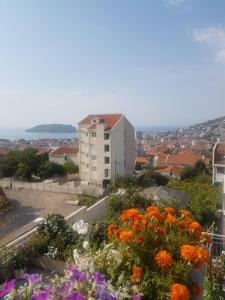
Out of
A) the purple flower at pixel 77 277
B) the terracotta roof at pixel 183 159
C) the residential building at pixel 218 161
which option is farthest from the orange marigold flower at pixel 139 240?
the terracotta roof at pixel 183 159

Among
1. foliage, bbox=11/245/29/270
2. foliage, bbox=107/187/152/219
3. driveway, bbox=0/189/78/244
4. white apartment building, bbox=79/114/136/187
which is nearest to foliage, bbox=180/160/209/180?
white apartment building, bbox=79/114/136/187

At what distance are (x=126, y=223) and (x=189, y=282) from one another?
Result: 2.57 feet

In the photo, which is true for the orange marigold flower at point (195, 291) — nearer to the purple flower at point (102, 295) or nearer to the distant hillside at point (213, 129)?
the purple flower at point (102, 295)

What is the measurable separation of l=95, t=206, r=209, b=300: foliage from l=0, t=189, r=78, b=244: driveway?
10.4 m

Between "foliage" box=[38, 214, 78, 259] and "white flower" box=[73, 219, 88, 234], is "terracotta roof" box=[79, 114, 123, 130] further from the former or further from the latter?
"white flower" box=[73, 219, 88, 234]

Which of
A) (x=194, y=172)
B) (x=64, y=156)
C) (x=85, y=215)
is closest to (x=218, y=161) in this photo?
(x=85, y=215)

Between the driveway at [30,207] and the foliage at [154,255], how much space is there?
34.2ft

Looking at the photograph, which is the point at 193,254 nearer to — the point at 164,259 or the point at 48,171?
the point at 164,259

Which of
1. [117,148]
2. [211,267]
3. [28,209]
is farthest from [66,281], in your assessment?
[117,148]

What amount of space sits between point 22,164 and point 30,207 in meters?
20.3

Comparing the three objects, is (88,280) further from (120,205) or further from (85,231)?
(120,205)

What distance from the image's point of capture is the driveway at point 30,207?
1490 cm

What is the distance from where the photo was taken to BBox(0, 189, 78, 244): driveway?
48.9ft

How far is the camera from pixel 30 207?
1836cm
